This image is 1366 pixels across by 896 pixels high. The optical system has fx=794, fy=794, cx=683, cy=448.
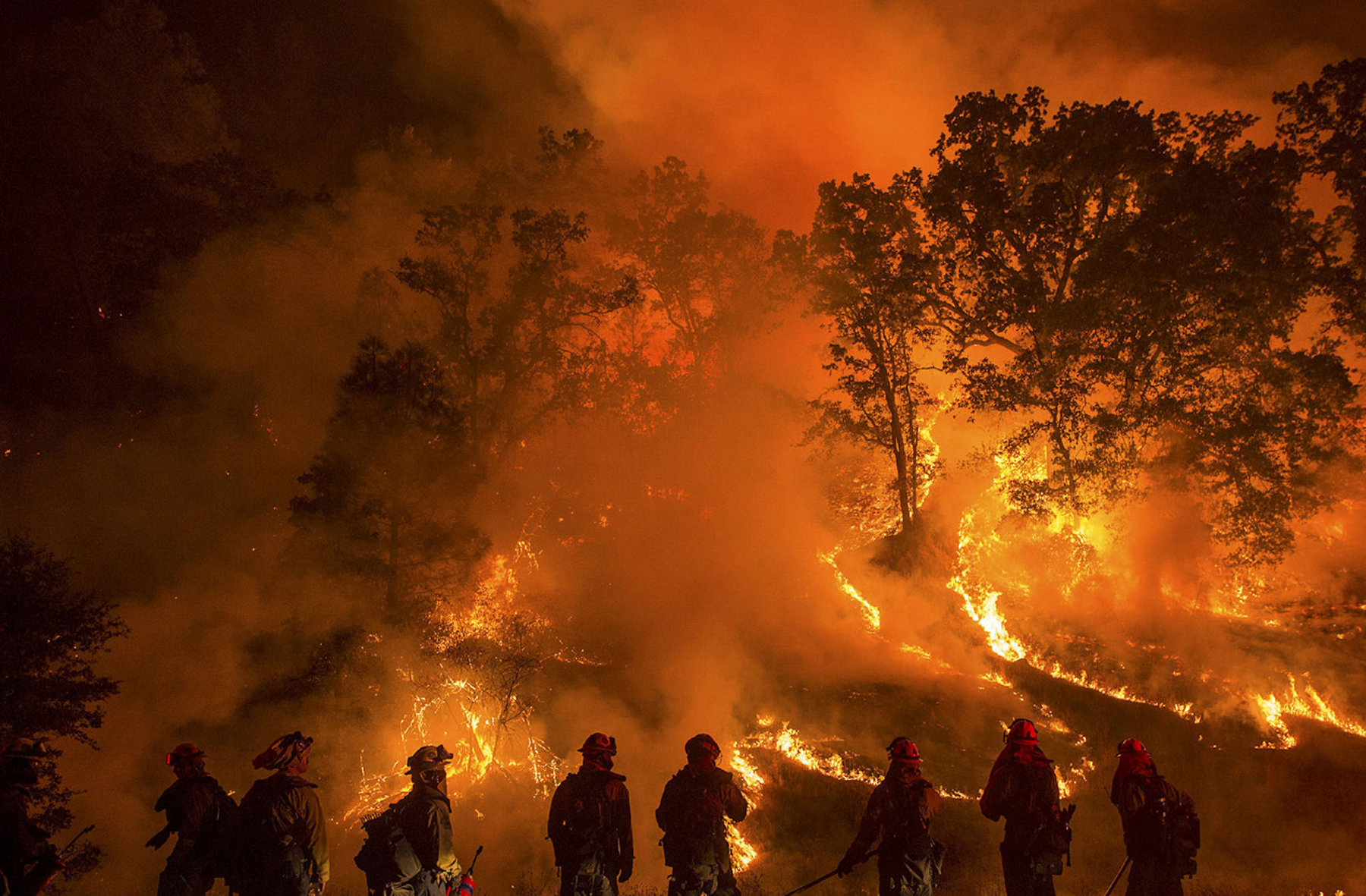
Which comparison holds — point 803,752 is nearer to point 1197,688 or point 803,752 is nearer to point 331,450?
point 1197,688

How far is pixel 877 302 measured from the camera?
2112 centimetres

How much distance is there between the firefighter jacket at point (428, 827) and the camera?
6.48 meters

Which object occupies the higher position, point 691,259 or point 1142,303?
point 691,259

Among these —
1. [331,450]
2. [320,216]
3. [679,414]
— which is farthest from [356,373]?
[679,414]

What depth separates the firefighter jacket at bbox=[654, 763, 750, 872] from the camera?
6781 mm

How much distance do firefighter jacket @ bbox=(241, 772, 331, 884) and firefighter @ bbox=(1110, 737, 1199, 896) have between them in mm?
6401

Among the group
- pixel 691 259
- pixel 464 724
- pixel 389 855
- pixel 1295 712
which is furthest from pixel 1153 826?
pixel 691 259

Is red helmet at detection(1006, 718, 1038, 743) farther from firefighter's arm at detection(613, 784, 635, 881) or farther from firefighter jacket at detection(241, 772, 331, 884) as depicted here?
firefighter jacket at detection(241, 772, 331, 884)

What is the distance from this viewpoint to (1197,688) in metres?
15.9

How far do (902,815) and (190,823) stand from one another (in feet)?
19.8

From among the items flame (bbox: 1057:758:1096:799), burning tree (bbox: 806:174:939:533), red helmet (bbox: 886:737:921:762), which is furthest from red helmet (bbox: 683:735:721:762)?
burning tree (bbox: 806:174:939:533)

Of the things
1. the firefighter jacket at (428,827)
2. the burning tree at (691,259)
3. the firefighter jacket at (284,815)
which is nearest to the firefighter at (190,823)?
the firefighter jacket at (284,815)

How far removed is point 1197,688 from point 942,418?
12.6 metres

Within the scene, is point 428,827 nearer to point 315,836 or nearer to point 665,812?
point 315,836
